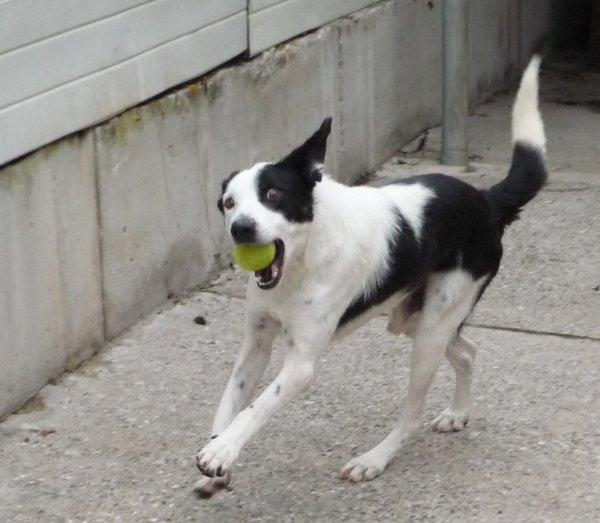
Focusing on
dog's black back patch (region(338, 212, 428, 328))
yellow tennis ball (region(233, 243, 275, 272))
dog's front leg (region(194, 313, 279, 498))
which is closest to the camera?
yellow tennis ball (region(233, 243, 275, 272))

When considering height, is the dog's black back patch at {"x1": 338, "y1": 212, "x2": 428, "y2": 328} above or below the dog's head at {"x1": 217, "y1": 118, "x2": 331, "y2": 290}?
below

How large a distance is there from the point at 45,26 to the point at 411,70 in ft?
14.0

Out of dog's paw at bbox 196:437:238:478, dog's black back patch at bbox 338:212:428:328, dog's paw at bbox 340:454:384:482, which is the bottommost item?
dog's paw at bbox 340:454:384:482

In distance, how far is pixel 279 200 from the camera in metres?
4.20

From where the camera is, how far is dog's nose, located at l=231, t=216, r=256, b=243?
4.02 meters

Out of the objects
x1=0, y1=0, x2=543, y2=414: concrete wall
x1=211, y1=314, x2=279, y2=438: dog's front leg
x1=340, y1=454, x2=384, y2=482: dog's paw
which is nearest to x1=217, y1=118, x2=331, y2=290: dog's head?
x1=211, y1=314, x2=279, y2=438: dog's front leg

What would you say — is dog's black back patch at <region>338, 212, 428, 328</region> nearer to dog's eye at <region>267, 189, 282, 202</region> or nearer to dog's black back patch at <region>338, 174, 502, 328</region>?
dog's black back patch at <region>338, 174, 502, 328</region>

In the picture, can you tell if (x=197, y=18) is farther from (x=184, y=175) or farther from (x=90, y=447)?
(x=90, y=447)

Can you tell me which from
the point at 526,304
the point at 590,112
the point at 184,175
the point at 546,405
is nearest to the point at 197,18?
the point at 184,175

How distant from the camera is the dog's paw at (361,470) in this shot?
4.74 meters

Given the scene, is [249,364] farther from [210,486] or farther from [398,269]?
[398,269]

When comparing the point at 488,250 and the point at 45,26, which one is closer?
the point at 488,250

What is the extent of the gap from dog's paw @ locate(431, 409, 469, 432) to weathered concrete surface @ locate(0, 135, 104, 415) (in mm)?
1689

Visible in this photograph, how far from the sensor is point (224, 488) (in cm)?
455
